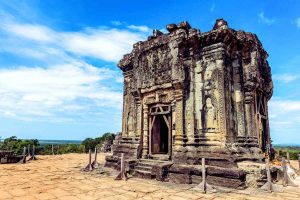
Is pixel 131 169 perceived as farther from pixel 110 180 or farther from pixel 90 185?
pixel 90 185

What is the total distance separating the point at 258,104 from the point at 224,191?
17.3 ft

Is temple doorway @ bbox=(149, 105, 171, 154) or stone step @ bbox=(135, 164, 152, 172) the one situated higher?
temple doorway @ bbox=(149, 105, 171, 154)

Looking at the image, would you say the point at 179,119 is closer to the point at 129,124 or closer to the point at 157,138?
the point at 157,138

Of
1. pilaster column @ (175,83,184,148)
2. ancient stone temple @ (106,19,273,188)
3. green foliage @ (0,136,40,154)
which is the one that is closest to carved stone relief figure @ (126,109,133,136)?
ancient stone temple @ (106,19,273,188)

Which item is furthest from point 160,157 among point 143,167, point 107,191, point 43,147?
point 43,147

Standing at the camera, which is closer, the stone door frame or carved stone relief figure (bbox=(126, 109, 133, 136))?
the stone door frame

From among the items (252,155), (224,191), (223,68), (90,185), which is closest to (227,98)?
(223,68)

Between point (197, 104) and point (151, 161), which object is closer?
point (197, 104)

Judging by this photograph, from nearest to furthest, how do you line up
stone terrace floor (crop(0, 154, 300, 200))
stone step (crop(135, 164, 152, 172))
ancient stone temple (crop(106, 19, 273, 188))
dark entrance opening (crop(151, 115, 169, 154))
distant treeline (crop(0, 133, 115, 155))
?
stone terrace floor (crop(0, 154, 300, 200)) < ancient stone temple (crop(106, 19, 273, 188)) < stone step (crop(135, 164, 152, 172)) < dark entrance opening (crop(151, 115, 169, 154)) < distant treeline (crop(0, 133, 115, 155))

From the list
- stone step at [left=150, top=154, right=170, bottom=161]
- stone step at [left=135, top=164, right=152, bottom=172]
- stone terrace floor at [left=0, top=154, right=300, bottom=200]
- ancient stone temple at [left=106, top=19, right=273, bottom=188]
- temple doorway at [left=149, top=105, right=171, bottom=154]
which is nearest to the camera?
stone terrace floor at [left=0, top=154, right=300, bottom=200]

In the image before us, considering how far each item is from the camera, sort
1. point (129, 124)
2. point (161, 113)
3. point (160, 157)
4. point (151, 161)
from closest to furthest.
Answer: point (151, 161) < point (160, 157) < point (161, 113) < point (129, 124)

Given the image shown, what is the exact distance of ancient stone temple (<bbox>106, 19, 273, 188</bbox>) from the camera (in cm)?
844

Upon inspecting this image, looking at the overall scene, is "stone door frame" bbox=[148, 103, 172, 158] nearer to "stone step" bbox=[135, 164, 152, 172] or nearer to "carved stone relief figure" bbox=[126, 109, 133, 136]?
"stone step" bbox=[135, 164, 152, 172]

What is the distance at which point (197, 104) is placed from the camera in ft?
30.7
